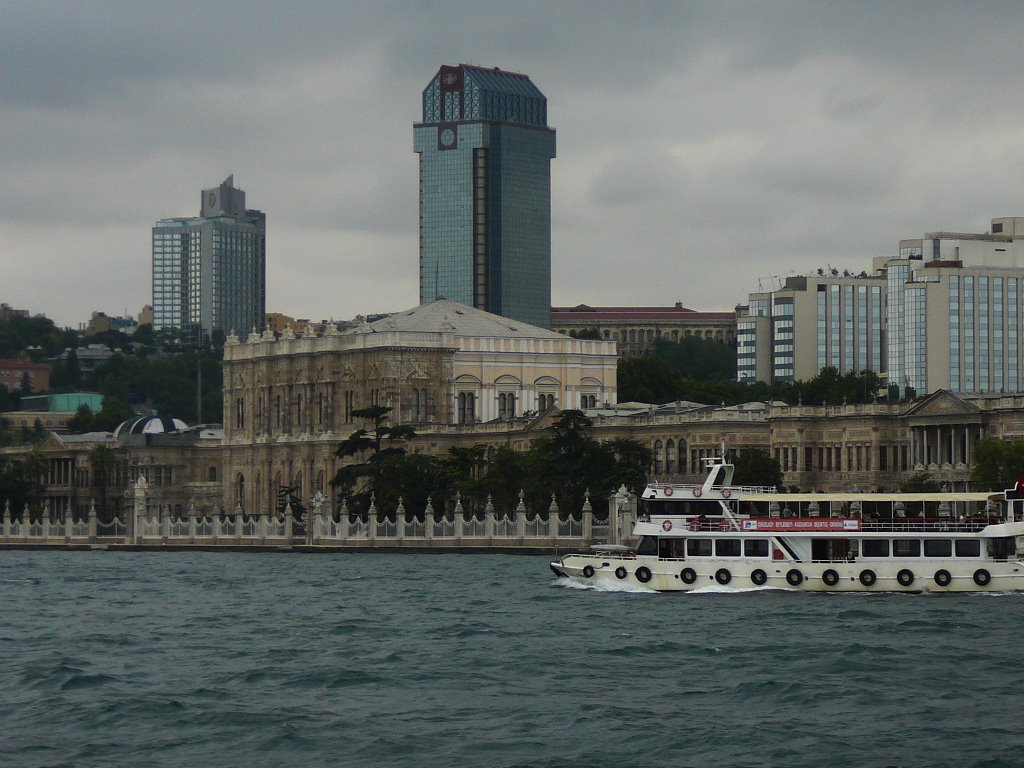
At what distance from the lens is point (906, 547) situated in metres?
84.8

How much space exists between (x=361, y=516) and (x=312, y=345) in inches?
1621

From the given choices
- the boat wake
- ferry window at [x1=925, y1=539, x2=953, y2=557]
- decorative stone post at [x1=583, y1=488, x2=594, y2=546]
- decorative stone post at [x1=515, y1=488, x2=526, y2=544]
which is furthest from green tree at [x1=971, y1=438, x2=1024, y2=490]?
ferry window at [x1=925, y1=539, x2=953, y2=557]

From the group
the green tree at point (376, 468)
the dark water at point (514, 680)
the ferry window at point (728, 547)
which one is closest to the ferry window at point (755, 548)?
the ferry window at point (728, 547)

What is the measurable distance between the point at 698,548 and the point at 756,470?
5044cm

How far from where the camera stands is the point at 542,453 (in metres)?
143

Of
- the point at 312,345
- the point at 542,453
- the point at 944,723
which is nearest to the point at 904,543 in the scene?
the point at 944,723

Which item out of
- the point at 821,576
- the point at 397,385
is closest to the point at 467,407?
the point at 397,385

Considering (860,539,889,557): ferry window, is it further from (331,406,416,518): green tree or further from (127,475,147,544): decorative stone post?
(127,475,147,544): decorative stone post

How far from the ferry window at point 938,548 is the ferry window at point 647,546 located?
914 centimetres

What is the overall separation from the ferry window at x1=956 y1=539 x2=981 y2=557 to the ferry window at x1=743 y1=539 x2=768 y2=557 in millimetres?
6249

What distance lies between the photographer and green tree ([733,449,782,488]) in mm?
134438

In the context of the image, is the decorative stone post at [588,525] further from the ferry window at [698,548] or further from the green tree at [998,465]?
the ferry window at [698,548]

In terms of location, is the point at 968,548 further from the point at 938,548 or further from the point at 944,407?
the point at 944,407

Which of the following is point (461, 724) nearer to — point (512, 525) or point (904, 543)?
point (904, 543)
